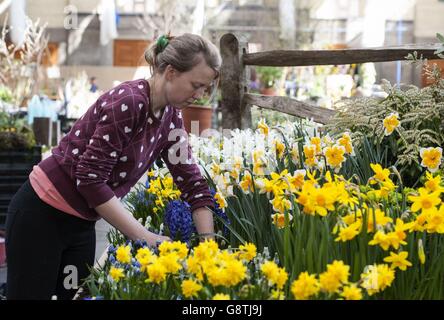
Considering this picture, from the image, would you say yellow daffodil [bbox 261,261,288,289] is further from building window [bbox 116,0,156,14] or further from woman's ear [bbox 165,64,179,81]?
building window [bbox 116,0,156,14]

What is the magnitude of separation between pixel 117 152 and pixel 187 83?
29 centimetres

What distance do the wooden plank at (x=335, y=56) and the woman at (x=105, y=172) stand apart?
1.67 m

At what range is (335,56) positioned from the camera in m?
4.70

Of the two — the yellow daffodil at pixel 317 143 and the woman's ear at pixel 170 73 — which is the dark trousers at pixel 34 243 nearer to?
the woman's ear at pixel 170 73

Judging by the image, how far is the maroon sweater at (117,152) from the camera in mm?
2281

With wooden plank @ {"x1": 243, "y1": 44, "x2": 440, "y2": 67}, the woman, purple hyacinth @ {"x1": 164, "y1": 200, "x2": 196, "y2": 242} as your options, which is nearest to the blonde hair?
the woman

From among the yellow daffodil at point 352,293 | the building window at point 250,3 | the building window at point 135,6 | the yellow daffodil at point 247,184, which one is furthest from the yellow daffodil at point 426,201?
the building window at point 135,6

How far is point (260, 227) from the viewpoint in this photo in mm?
2445

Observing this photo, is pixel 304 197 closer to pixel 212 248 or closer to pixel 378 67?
pixel 212 248

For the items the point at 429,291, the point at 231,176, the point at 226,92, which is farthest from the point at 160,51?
the point at 226,92

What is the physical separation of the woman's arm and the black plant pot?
389cm

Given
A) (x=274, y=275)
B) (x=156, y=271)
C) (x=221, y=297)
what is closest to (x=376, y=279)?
(x=274, y=275)
